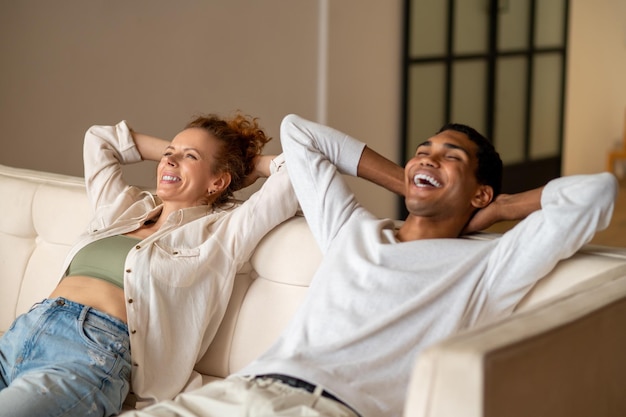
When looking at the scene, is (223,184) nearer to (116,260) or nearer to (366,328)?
(116,260)

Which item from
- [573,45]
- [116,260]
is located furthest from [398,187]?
[573,45]

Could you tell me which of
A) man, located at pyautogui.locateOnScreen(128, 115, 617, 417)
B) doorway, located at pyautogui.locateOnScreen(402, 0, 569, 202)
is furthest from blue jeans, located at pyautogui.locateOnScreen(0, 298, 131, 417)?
doorway, located at pyautogui.locateOnScreen(402, 0, 569, 202)

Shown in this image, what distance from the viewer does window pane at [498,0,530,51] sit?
242 inches

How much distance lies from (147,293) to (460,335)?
37.7 inches

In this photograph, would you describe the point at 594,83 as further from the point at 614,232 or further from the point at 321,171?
the point at 321,171

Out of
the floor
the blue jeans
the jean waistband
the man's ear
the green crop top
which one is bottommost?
the floor

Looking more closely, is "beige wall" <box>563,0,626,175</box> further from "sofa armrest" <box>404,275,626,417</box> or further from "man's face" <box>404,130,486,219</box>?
"sofa armrest" <box>404,275,626,417</box>

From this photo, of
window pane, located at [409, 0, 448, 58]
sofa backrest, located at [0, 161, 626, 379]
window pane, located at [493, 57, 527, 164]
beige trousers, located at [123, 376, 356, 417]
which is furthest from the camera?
window pane, located at [493, 57, 527, 164]

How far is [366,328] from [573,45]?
550 centimetres

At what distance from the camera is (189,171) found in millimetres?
2430

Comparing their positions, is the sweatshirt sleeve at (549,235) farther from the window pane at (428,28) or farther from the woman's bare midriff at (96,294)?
the window pane at (428,28)

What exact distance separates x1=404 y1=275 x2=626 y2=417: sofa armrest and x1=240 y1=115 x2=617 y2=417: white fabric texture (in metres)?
0.15

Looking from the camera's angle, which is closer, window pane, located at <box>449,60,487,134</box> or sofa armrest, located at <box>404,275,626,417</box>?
sofa armrest, located at <box>404,275,626,417</box>

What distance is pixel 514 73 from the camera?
6.35 meters
